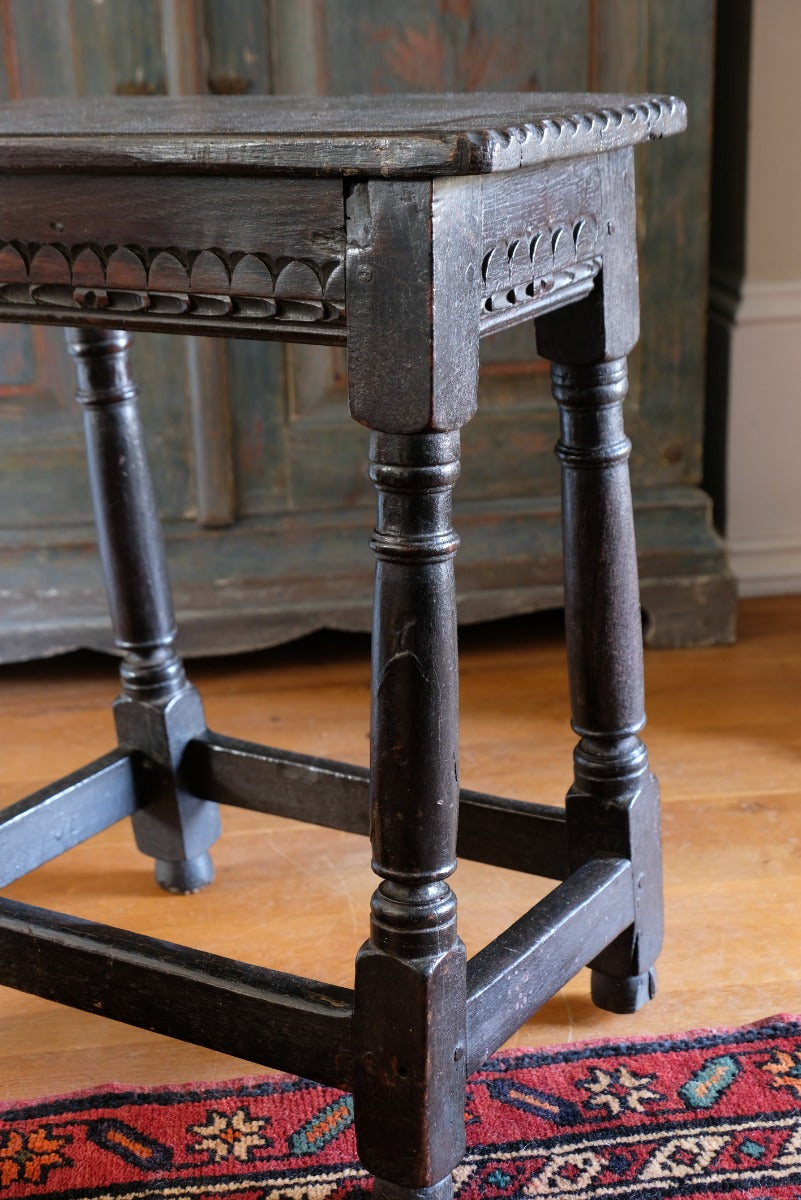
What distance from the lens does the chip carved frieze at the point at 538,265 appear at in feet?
3.25

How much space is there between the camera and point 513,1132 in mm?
1207

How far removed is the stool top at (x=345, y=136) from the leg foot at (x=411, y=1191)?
2.31ft

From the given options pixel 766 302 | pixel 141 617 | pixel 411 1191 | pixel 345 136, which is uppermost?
pixel 345 136

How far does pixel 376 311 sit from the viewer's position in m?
0.93

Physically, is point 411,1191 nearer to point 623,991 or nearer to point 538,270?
point 623,991

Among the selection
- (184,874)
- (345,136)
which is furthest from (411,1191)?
(345,136)

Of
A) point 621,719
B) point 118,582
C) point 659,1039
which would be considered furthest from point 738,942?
point 118,582

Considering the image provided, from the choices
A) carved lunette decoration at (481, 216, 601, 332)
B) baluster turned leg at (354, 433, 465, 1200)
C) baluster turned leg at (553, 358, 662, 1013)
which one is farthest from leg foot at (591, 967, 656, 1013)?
carved lunette decoration at (481, 216, 601, 332)

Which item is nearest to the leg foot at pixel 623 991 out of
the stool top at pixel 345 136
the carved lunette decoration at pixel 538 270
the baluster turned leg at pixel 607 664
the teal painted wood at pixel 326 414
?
the baluster turned leg at pixel 607 664

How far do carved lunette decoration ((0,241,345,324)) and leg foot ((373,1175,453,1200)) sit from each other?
24.3 inches

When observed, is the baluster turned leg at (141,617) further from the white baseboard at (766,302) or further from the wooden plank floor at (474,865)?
the white baseboard at (766,302)

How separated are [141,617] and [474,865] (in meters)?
0.46

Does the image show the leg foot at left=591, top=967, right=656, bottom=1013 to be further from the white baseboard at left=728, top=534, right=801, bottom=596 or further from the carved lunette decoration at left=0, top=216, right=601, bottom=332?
the white baseboard at left=728, top=534, right=801, bottom=596

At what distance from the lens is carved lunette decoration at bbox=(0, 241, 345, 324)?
3.16ft
